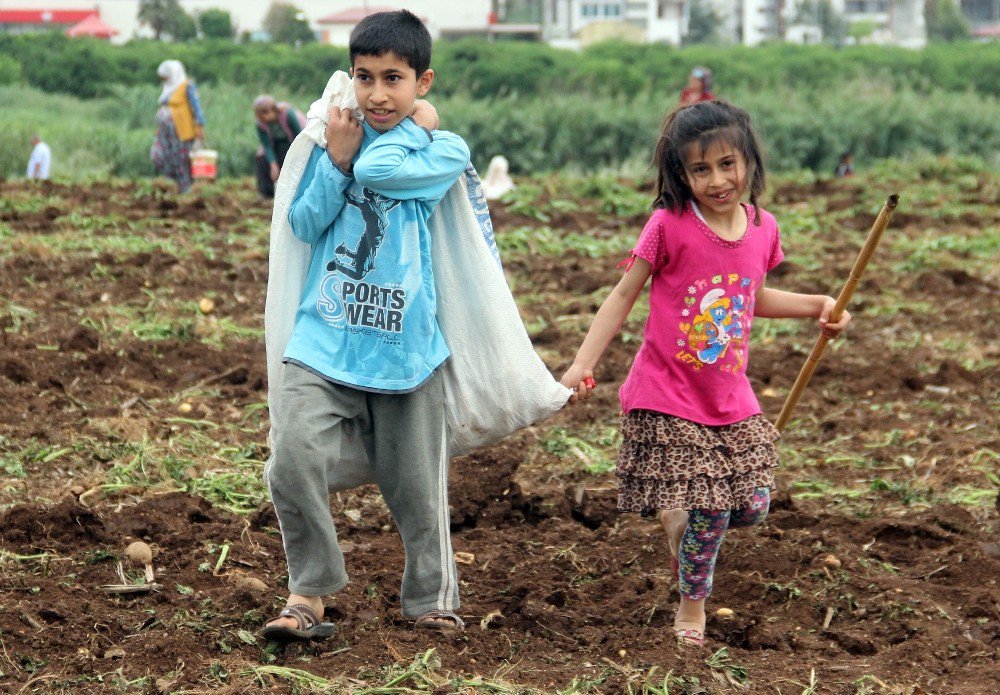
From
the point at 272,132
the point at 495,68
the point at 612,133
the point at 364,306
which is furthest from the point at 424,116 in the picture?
the point at 495,68

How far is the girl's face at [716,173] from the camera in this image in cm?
346

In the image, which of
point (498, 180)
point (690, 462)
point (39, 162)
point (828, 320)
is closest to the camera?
point (690, 462)

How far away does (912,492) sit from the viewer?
5.06 m

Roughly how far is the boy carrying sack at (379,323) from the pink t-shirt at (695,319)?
338 millimetres

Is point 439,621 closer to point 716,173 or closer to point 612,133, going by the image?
point 716,173

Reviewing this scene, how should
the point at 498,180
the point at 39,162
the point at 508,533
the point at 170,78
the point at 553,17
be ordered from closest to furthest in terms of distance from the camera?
1. the point at 508,533
2. the point at 498,180
3. the point at 170,78
4. the point at 39,162
5. the point at 553,17

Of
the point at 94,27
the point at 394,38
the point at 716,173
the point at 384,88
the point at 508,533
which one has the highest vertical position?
the point at 94,27

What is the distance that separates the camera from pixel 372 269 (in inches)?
131

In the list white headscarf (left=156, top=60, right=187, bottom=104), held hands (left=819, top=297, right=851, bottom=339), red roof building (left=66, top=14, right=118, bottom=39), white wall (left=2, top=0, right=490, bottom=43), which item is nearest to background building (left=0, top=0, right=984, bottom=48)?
white wall (left=2, top=0, right=490, bottom=43)

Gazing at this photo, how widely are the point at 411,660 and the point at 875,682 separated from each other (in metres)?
1.20

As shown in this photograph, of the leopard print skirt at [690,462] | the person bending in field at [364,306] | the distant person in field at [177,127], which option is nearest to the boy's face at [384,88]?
the person bending in field at [364,306]

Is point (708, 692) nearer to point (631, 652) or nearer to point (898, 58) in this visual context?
point (631, 652)

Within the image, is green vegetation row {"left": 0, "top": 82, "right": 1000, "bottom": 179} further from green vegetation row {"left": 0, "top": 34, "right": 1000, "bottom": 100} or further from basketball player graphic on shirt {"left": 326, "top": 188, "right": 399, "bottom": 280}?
basketball player graphic on shirt {"left": 326, "top": 188, "right": 399, "bottom": 280}

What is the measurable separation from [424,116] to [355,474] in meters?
0.97
